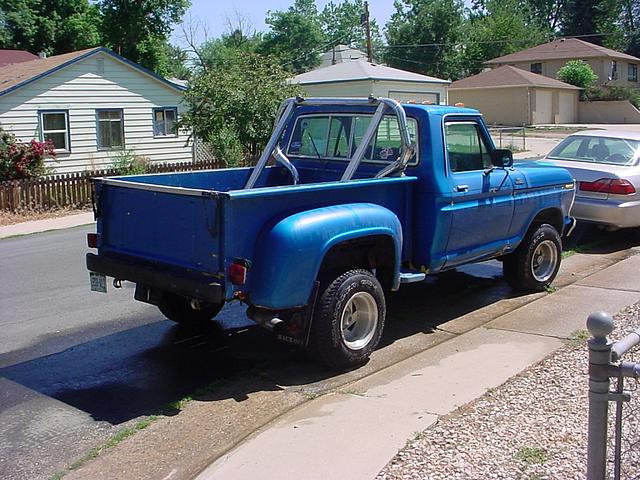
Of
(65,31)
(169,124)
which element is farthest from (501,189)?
(65,31)

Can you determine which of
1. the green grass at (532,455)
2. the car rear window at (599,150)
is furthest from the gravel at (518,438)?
the car rear window at (599,150)

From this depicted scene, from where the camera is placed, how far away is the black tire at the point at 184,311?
7.22 meters

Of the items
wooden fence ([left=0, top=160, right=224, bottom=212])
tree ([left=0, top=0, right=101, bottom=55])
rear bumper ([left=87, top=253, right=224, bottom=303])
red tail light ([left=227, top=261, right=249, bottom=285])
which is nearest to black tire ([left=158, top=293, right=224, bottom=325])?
rear bumper ([left=87, top=253, right=224, bottom=303])

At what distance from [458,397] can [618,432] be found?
2.15 meters

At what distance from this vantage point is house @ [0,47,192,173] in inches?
869

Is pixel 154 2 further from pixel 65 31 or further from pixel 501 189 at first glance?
pixel 501 189

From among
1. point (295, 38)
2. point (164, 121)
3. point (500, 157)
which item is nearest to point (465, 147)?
point (500, 157)

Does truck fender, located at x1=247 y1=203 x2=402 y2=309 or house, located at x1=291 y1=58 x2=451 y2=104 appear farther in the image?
house, located at x1=291 y1=58 x2=451 y2=104

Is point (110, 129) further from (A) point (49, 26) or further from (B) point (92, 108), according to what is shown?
(A) point (49, 26)

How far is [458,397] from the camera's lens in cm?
548

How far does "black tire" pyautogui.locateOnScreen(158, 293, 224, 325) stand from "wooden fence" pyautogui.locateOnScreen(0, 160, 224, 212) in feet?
32.6

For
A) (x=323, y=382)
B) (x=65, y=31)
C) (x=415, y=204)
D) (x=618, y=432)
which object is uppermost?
(x=65, y=31)

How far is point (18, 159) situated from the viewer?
1866 centimetres

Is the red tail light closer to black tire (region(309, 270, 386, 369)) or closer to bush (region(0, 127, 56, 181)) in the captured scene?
black tire (region(309, 270, 386, 369))
